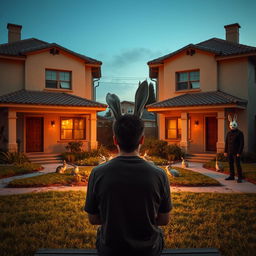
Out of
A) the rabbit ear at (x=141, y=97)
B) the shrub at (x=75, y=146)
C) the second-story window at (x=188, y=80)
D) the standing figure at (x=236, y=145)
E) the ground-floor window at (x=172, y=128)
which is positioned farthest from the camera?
the ground-floor window at (x=172, y=128)

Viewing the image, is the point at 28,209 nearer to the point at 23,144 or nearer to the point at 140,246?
the point at 140,246

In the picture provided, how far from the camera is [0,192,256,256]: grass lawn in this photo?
143 inches

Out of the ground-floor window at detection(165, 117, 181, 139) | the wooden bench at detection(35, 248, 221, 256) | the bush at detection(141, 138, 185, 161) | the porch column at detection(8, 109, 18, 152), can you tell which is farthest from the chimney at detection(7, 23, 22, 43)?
the wooden bench at detection(35, 248, 221, 256)

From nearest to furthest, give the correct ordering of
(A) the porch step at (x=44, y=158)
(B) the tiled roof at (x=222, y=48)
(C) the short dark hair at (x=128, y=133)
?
1. (C) the short dark hair at (x=128, y=133)
2. (A) the porch step at (x=44, y=158)
3. (B) the tiled roof at (x=222, y=48)

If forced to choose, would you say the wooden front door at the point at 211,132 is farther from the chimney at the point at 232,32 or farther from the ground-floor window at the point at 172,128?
the chimney at the point at 232,32

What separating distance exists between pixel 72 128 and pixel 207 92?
9.34 meters

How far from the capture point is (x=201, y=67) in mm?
16328

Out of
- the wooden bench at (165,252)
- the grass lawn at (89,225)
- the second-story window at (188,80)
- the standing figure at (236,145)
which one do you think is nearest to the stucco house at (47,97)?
the second-story window at (188,80)

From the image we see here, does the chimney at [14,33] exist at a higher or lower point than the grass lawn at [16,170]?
higher

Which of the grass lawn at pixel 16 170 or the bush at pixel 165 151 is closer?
the grass lawn at pixel 16 170

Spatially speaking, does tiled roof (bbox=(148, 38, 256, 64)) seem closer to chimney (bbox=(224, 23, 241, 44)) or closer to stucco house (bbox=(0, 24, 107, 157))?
chimney (bbox=(224, 23, 241, 44))

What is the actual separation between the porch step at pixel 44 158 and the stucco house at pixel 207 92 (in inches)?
256

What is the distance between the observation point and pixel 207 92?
53.1 feet

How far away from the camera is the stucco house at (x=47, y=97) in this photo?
1455 centimetres
